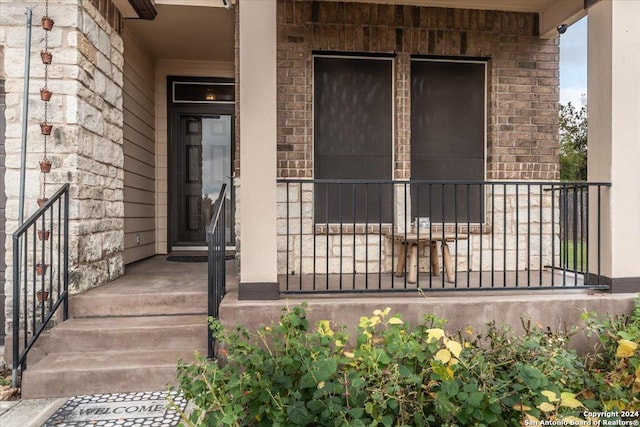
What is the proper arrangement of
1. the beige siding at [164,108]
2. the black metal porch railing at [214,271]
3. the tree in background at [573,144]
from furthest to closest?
the tree in background at [573,144] → the beige siding at [164,108] → the black metal porch railing at [214,271]

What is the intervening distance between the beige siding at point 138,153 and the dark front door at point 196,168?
0.29 metres

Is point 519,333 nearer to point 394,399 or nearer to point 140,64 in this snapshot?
point 394,399

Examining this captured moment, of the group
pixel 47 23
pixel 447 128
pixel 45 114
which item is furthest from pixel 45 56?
pixel 447 128

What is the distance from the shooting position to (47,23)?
3.12 metres

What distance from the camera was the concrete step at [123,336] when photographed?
2.88 m

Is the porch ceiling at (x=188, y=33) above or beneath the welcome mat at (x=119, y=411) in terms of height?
above

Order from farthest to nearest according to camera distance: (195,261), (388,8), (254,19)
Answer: (195,261), (388,8), (254,19)

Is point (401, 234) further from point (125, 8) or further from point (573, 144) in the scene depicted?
point (573, 144)

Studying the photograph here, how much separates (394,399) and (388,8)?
3560 millimetres

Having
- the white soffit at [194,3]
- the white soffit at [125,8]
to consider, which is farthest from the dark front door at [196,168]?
the white soffit at [194,3]

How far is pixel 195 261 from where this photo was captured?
4.98m

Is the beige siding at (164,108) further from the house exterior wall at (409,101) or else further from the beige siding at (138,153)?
the house exterior wall at (409,101)

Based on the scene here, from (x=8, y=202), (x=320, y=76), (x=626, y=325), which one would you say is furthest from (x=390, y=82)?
(x=8, y=202)

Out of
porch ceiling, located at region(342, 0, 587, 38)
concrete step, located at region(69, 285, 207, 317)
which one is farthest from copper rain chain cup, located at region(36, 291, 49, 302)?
porch ceiling, located at region(342, 0, 587, 38)
